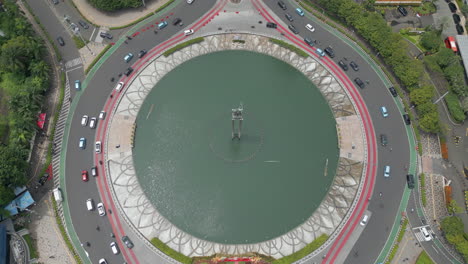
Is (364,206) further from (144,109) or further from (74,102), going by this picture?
(74,102)

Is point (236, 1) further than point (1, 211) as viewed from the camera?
Yes

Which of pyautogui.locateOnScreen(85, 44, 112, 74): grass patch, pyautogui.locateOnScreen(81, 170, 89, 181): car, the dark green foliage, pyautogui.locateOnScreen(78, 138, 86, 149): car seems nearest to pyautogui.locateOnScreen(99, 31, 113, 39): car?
pyautogui.locateOnScreen(85, 44, 112, 74): grass patch

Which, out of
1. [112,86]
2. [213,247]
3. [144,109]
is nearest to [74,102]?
[112,86]

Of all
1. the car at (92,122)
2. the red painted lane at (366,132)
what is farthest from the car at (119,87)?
the red painted lane at (366,132)

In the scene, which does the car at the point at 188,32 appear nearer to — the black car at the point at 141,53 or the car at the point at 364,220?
the black car at the point at 141,53

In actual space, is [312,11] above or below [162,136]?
above

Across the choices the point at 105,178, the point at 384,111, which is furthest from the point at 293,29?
the point at 105,178

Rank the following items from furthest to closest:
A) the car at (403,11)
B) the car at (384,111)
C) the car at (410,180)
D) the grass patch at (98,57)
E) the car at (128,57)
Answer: the car at (403,11) < the car at (128,57) < the grass patch at (98,57) < the car at (384,111) < the car at (410,180)
